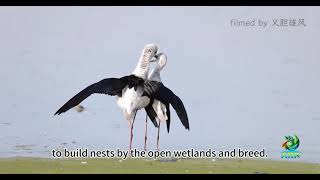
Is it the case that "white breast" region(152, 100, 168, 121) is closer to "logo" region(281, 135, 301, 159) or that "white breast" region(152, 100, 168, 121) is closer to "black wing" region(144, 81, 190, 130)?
"black wing" region(144, 81, 190, 130)

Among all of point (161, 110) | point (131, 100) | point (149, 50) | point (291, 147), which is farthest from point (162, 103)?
point (291, 147)

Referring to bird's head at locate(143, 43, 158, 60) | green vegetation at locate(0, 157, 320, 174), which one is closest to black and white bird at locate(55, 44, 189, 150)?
bird's head at locate(143, 43, 158, 60)

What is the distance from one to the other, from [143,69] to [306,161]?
1755 millimetres

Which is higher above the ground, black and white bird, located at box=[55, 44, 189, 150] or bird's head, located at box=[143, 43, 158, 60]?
bird's head, located at box=[143, 43, 158, 60]

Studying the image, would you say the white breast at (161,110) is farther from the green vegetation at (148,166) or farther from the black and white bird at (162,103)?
the green vegetation at (148,166)

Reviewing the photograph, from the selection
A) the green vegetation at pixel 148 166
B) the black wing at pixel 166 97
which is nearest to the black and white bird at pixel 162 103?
the black wing at pixel 166 97

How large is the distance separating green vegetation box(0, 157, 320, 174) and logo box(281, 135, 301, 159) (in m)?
0.08

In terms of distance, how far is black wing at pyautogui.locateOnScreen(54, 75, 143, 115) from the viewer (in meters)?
6.78

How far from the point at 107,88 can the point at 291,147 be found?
1805 mm

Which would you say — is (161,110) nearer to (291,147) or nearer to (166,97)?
(166,97)

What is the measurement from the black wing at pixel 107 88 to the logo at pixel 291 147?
4.86ft

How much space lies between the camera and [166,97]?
22.3 feet
